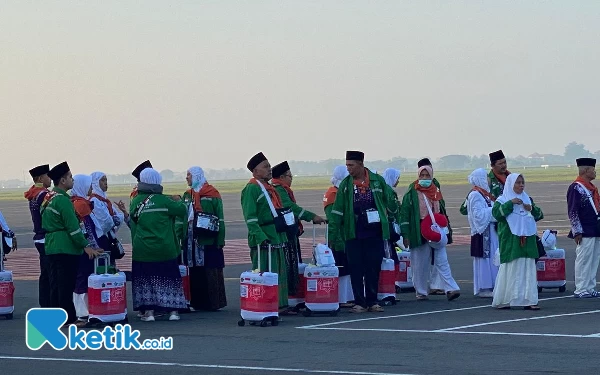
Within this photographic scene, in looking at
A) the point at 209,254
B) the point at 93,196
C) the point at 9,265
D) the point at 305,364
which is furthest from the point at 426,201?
the point at 9,265

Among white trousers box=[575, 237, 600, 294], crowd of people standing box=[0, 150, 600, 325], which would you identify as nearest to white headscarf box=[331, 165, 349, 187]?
crowd of people standing box=[0, 150, 600, 325]

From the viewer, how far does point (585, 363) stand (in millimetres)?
10219

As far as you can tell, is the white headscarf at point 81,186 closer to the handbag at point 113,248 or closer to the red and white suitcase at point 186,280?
the handbag at point 113,248

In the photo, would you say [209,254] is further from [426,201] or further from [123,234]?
[123,234]

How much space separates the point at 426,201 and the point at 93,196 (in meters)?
4.89

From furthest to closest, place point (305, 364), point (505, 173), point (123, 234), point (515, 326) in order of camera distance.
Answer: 1. point (123, 234)
2. point (505, 173)
3. point (515, 326)
4. point (305, 364)

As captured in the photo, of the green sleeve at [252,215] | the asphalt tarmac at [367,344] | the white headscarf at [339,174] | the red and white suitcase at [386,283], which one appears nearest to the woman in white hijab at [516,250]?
the asphalt tarmac at [367,344]

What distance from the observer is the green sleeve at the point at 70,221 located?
1403 cm

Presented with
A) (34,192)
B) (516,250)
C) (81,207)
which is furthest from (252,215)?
(34,192)

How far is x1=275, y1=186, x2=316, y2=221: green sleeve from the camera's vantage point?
15.2m

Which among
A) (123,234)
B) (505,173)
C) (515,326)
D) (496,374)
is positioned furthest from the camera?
(123,234)

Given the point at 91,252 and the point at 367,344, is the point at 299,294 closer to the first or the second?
the point at 91,252

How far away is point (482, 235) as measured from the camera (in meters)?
17.0

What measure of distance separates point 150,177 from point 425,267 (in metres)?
4.61
